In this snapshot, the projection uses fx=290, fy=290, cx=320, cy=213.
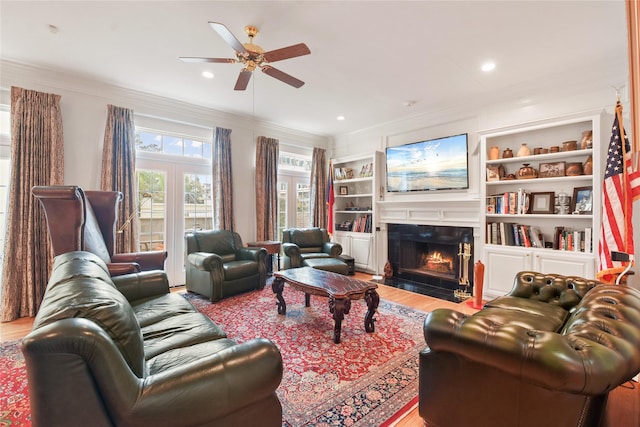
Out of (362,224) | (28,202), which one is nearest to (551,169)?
(362,224)

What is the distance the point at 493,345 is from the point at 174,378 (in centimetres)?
130

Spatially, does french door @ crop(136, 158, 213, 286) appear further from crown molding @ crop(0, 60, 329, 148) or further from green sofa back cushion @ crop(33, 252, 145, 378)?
green sofa back cushion @ crop(33, 252, 145, 378)

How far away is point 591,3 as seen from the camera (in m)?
2.23

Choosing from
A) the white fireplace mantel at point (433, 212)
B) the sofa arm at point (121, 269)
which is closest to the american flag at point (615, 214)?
the white fireplace mantel at point (433, 212)

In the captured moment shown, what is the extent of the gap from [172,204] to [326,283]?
295cm

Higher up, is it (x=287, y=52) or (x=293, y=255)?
(x=287, y=52)

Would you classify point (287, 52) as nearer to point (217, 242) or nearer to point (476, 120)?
point (217, 242)

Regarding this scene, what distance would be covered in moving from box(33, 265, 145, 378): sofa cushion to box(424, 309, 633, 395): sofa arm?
4.46 ft

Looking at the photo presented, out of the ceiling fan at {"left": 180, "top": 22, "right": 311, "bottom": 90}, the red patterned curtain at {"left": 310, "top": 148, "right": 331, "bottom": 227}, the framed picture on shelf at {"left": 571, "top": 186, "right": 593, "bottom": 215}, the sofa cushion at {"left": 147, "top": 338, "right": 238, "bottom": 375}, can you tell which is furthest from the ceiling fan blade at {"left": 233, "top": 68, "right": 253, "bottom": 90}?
the framed picture on shelf at {"left": 571, "top": 186, "right": 593, "bottom": 215}

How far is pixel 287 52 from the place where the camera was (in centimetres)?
237

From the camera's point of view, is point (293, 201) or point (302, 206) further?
point (302, 206)

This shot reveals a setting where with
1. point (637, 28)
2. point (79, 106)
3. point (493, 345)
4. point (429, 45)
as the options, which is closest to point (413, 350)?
point (493, 345)

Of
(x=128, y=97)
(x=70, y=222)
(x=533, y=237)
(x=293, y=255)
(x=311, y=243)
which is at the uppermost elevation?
(x=128, y=97)

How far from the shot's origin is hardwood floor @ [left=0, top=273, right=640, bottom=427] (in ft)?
5.71
